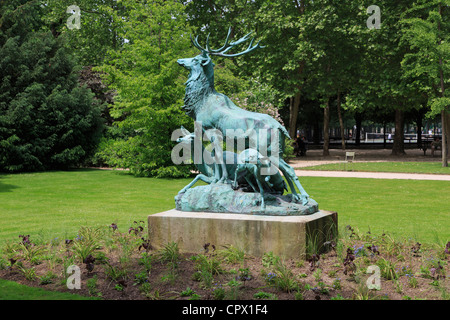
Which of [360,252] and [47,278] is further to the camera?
[360,252]

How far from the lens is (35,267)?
705 cm

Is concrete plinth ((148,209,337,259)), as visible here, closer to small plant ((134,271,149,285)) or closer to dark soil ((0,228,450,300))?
dark soil ((0,228,450,300))

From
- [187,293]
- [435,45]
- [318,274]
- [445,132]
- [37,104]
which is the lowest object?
[187,293]

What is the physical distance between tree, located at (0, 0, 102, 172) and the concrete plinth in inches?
710

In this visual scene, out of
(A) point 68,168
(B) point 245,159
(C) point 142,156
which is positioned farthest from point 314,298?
(A) point 68,168

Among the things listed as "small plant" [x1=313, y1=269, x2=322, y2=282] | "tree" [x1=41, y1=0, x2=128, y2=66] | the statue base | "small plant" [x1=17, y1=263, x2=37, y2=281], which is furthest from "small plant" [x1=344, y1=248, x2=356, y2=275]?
"tree" [x1=41, y1=0, x2=128, y2=66]

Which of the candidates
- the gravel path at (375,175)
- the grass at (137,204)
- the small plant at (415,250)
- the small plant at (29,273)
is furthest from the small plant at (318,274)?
the gravel path at (375,175)

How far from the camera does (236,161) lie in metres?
7.84

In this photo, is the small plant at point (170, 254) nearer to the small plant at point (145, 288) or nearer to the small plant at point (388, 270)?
the small plant at point (145, 288)

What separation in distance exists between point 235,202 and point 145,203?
6513mm

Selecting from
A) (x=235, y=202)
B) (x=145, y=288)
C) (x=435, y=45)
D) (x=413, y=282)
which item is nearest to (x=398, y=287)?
(x=413, y=282)

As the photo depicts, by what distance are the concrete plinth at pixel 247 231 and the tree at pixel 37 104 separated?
18.0 meters

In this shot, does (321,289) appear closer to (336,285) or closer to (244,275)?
(336,285)

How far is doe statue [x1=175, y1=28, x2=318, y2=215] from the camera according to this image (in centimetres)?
721
